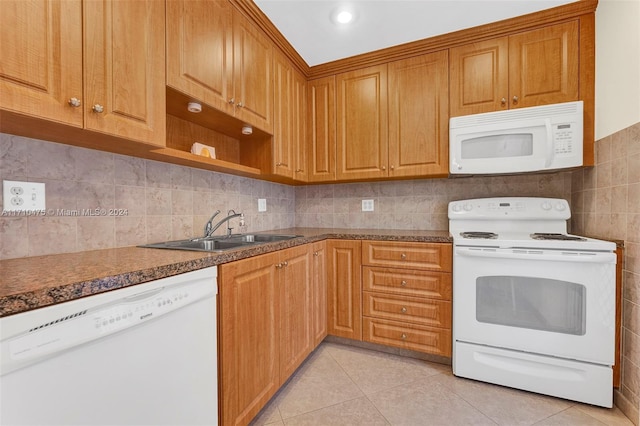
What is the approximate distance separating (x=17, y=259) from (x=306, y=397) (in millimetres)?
1463

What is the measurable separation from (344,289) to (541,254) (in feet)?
4.08

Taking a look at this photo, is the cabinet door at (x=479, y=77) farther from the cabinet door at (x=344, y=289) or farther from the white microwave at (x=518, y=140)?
the cabinet door at (x=344, y=289)

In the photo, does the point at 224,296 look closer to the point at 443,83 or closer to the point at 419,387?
the point at 419,387

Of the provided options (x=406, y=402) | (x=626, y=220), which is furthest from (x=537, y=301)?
(x=406, y=402)

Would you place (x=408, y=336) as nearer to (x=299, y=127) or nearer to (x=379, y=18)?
(x=299, y=127)

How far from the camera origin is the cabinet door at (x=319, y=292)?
1894 mm

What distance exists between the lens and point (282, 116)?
2.07 meters

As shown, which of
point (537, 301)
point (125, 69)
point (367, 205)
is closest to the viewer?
point (125, 69)

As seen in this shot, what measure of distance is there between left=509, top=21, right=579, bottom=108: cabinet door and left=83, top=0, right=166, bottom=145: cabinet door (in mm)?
2141

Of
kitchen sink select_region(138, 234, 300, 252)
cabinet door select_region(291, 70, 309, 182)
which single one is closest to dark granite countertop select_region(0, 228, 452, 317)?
kitchen sink select_region(138, 234, 300, 252)

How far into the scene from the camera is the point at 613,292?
1.45m

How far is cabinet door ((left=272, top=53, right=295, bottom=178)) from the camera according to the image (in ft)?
6.49

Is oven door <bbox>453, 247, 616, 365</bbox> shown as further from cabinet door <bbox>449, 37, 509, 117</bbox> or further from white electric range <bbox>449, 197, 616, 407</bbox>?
cabinet door <bbox>449, 37, 509, 117</bbox>

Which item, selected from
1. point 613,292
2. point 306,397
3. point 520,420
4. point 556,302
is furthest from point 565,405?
point 306,397
